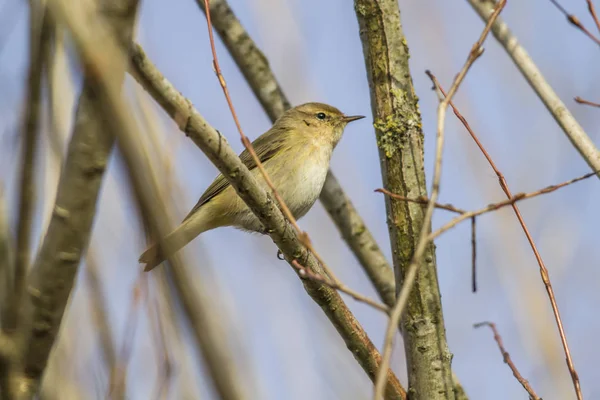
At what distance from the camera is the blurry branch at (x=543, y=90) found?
3.26 meters

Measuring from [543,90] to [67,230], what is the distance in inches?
99.3

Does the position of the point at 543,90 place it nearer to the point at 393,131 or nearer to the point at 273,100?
the point at 393,131

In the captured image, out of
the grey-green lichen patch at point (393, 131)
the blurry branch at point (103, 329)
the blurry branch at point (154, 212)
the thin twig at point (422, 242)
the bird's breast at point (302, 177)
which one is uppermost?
the bird's breast at point (302, 177)

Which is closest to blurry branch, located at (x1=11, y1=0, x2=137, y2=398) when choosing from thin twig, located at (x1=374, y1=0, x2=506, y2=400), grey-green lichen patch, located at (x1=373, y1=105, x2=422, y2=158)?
thin twig, located at (x1=374, y1=0, x2=506, y2=400)

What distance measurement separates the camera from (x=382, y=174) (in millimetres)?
3672

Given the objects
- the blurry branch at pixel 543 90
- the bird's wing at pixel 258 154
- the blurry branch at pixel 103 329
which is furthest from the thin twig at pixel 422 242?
the bird's wing at pixel 258 154

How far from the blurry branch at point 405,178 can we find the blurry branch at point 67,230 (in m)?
1.71

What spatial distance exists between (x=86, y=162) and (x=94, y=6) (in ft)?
1.77

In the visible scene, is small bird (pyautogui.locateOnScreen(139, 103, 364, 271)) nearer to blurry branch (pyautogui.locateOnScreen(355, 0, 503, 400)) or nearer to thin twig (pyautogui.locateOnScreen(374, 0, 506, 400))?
blurry branch (pyautogui.locateOnScreen(355, 0, 503, 400))

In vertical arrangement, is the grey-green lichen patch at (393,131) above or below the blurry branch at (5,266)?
above

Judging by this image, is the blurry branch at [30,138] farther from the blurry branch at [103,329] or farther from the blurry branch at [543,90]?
the blurry branch at [543,90]

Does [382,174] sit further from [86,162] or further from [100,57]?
[100,57]

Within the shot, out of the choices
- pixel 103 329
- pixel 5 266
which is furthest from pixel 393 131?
pixel 5 266

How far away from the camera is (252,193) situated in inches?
123
